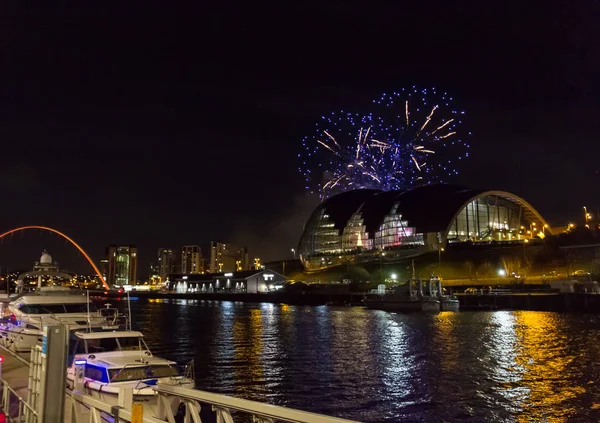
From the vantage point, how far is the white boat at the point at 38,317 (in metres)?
23.7

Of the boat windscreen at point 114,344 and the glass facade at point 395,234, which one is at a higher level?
the glass facade at point 395,234

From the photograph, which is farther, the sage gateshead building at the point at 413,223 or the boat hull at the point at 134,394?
the sage gateshead building at the point at 413,223

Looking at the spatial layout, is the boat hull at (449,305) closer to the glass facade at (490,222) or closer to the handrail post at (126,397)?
the glass facade at (490,222)

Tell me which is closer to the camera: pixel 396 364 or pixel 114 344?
pixel 114 344

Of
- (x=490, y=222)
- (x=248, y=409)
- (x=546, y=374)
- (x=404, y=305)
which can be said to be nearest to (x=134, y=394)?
(x=248, y=409)

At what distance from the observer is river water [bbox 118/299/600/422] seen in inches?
791

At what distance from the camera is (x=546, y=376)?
85.0 ft

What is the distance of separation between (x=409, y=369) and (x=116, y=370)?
18.2 metres

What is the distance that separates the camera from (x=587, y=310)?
Result: 6856 centimetres

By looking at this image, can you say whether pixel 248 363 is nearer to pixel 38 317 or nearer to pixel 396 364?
pixel 396 364

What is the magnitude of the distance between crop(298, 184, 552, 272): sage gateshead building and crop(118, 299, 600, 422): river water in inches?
3374

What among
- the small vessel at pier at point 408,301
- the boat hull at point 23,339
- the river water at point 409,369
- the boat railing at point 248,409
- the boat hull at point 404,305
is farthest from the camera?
the small vessel at pier at point 408,301

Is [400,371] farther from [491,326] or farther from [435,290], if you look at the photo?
[435,290]

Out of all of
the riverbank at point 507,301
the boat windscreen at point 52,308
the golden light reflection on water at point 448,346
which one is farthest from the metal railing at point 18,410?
the riverbank at point 507,301
